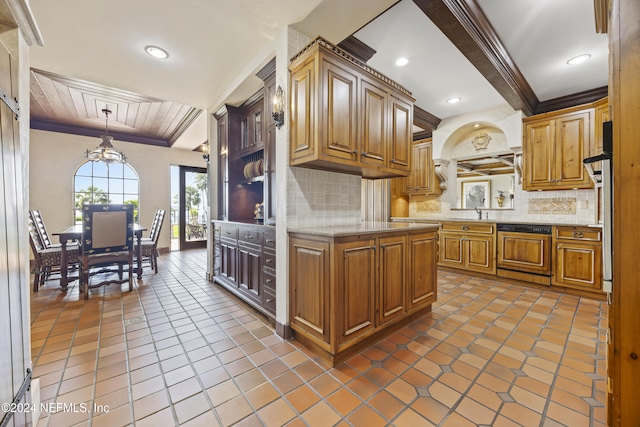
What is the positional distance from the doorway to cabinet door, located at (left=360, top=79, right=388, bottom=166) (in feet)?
18.6

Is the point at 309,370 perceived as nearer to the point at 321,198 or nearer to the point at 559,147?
the point at 321,198

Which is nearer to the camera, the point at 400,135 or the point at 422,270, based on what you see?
the point at 422,270

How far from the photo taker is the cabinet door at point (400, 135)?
243 centimetres

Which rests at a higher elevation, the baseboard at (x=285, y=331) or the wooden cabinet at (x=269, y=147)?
the wooden cabinet at (x=269, y=147)

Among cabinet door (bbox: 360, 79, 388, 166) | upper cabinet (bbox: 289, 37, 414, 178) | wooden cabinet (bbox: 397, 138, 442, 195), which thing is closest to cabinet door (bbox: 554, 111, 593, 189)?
wooden cabinet (bbox: 397, 138, 442, 195)

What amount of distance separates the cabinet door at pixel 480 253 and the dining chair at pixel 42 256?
18.8 feet

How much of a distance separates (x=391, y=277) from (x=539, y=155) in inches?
128

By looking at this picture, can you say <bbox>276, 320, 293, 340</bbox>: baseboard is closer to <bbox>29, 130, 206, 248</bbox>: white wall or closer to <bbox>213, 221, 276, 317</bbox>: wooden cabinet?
<bbox>213, 221, 276, 317</bbox>: wooden cabinet

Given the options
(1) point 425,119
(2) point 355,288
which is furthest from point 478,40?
(2) point 355,288

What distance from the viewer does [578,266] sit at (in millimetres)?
3107

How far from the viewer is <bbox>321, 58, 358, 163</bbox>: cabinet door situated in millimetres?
1887

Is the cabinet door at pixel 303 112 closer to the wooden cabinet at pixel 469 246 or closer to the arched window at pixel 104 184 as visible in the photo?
the wooden cabinet at pixel 469 246

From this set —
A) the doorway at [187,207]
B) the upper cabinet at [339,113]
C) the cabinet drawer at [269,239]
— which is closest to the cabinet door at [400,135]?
the upper cabinet at [339,113]

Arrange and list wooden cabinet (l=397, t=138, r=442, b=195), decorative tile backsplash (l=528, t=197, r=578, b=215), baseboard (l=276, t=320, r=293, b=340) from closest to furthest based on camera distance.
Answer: baseboard (l=276, t=320, r=293, b=340) → decorative tile backsplash (l=528, t=197, r=578, b=215) → wooden cabinet (l=397, t=138, r=442, b=195)
